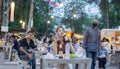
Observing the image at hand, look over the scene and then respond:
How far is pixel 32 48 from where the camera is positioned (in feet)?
46.2

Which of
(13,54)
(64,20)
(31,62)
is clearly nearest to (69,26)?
(64,20)

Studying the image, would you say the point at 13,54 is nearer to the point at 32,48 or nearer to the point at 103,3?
the point at 32,48

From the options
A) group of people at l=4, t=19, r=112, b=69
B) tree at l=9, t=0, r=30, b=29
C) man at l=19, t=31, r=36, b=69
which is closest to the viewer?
group of people at l=4, t=19, r=112, b=69

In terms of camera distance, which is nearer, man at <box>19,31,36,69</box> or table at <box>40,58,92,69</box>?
table at <box>40,58,92,69</box>

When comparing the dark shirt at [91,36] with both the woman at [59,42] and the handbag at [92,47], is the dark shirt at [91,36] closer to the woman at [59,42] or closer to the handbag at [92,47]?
the handbag at [92,47]

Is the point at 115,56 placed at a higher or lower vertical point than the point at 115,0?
lower

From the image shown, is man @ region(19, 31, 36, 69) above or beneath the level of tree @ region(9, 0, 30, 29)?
beneath

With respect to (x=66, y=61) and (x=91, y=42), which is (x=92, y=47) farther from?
(x=66, y=61)

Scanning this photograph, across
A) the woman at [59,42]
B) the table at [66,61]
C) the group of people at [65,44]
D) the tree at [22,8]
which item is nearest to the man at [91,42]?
the group of people at [65,44]

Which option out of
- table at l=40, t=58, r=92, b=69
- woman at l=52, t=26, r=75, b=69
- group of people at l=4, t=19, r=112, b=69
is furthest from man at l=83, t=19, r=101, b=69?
table at l=40, t=58, r=92, b=69

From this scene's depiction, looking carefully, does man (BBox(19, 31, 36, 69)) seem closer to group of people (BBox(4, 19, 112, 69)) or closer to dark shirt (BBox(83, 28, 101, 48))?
group of people (BBox(4, 19, 112, 69))

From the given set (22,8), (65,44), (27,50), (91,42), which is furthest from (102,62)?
(22,8)

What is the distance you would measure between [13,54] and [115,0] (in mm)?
29584

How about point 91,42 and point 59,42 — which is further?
point 91,42
